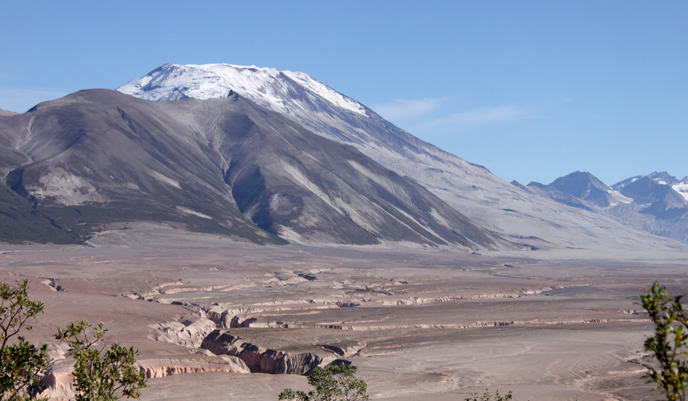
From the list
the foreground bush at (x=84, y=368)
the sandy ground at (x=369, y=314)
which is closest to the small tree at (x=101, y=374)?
the foreground bush at (x=84, y=368)

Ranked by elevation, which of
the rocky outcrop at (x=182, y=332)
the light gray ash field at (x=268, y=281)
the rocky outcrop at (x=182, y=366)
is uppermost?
the light gray ash field at (x=268, y=281)

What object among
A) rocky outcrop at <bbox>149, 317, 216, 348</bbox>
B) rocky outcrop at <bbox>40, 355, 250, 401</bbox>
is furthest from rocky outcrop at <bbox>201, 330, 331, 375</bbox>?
rocky outcrop at <bbox>149, 317, 216, 348</bbox>

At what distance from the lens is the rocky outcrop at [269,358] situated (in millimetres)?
39875

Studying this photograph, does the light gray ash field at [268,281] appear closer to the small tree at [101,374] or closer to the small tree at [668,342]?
the small tree at [101,374]

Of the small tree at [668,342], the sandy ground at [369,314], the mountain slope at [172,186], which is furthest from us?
the mountain slope at [172,186]

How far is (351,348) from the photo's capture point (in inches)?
1761

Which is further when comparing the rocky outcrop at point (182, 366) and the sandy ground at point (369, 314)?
the sandy ground at point (369, 314)

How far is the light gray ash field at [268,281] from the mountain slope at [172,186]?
0.62 meters

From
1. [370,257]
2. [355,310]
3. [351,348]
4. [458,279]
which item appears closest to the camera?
[351,348]

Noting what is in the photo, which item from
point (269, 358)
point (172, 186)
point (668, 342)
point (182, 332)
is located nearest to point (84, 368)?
point (668, 342)

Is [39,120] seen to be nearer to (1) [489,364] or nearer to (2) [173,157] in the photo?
(2) [173,157]

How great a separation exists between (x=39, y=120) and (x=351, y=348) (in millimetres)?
159303

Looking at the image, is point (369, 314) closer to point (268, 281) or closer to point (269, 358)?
point (269, 358)

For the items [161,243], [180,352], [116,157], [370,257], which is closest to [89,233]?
[161,243]
